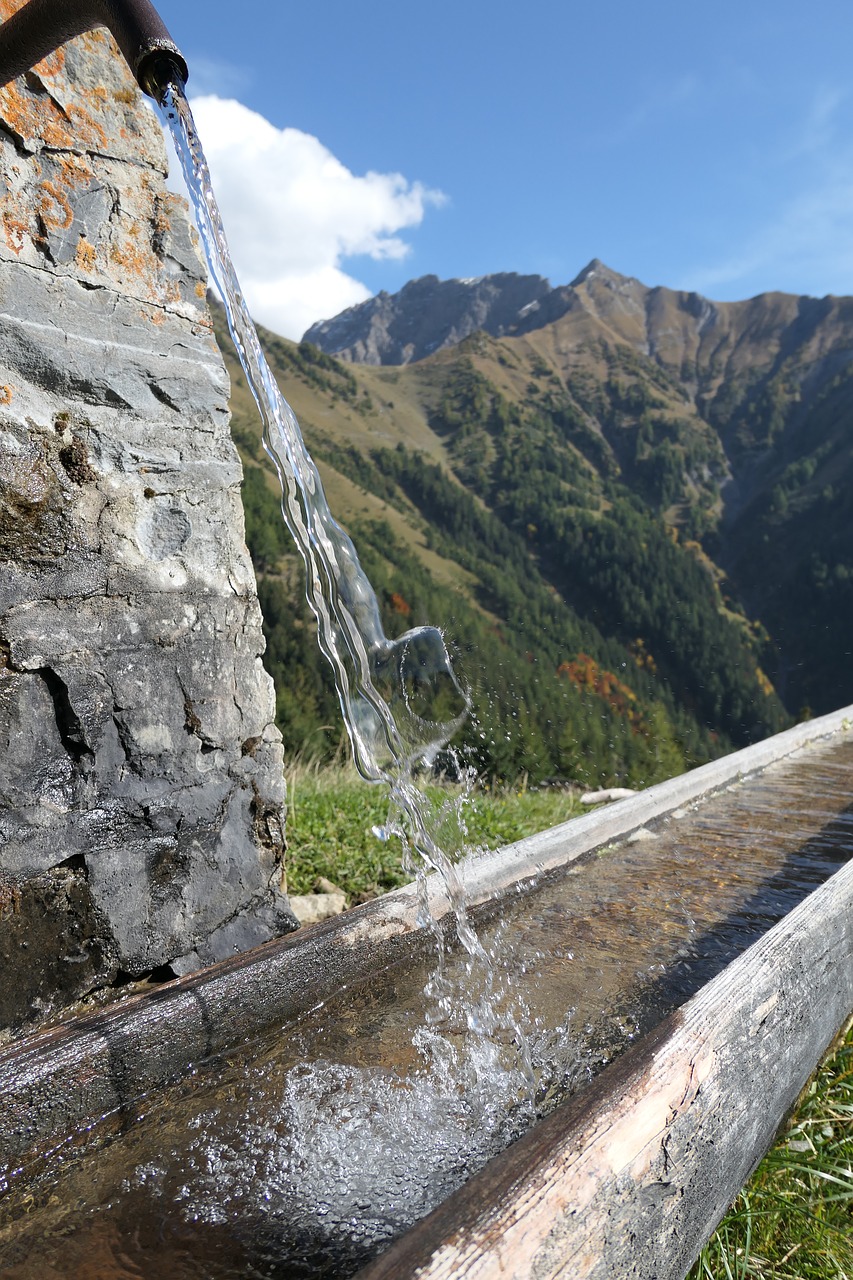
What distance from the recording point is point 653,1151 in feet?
3.32

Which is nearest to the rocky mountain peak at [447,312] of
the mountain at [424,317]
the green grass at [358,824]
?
the mountain at [424,317]

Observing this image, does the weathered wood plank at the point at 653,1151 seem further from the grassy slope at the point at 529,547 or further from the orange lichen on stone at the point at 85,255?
the grassy slope at the point at 529,547

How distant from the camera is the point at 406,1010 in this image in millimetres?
1648

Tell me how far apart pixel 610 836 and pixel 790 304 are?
12842 centimetres

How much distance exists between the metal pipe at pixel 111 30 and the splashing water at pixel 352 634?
0.04 meters

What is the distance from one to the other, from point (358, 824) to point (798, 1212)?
197cm

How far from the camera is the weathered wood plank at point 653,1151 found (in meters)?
0.81

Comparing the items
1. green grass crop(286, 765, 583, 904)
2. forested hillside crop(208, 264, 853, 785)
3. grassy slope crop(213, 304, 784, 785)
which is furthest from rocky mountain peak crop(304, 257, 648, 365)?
green grass crop(286, 765, 583, 904)

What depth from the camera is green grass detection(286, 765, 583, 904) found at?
2652mm

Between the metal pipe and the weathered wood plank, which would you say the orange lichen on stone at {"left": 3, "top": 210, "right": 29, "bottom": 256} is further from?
the weathered wood plank

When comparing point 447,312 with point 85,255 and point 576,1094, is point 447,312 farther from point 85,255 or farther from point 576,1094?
point 576,1094

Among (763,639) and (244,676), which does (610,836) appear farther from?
(763,639)

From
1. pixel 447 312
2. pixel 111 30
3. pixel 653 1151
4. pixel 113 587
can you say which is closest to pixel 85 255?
pixel 111 30

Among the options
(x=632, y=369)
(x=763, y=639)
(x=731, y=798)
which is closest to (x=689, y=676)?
(x=763, y=639)
